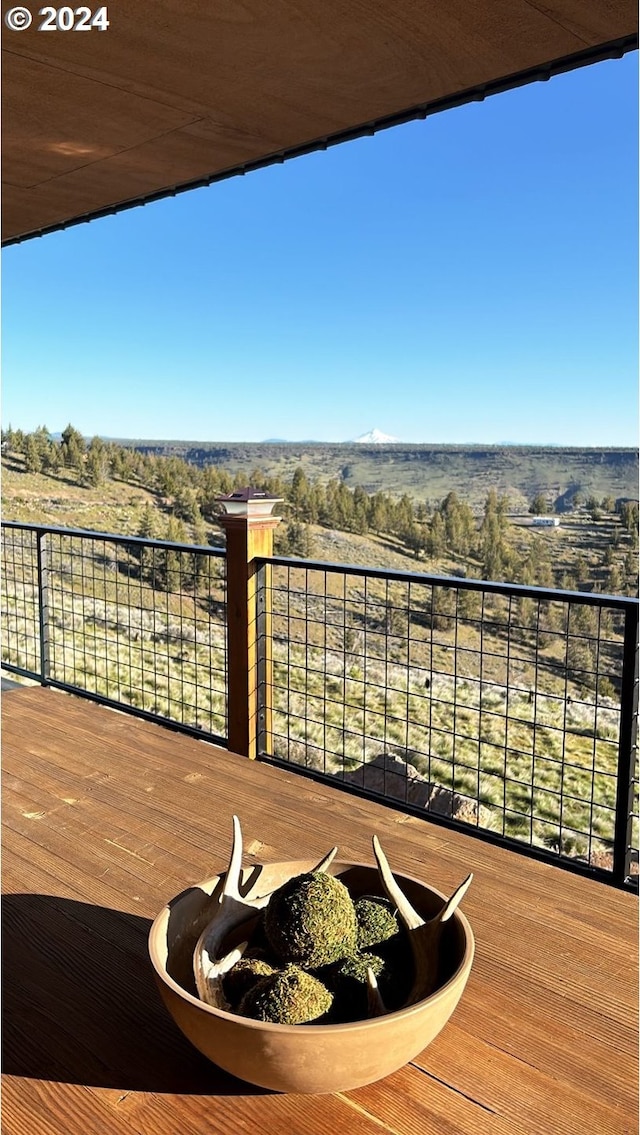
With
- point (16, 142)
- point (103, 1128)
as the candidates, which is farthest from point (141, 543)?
point (103, 1128)

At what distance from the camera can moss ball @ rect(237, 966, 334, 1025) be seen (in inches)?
30.3

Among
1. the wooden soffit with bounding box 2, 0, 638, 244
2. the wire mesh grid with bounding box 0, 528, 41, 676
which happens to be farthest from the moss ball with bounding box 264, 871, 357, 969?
the wire mesh grid with bounding box 0, 528, 41, 676

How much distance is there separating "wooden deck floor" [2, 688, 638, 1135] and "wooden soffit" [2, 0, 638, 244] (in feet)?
5.87

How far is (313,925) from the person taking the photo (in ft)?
2.76

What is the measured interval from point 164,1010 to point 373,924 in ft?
1.23

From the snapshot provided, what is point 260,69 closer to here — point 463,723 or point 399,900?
point 399,900

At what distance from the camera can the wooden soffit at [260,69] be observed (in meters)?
1.75

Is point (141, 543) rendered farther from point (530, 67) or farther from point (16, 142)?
point (530, 67)

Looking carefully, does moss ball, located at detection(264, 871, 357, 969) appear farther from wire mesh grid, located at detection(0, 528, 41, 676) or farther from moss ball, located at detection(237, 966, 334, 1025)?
wire mesh grid, located at detection(0, 528, 41, 676)

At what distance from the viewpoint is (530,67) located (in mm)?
1964

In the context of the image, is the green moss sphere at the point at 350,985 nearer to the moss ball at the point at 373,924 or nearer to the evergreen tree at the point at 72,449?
the moss ball at the point at 373,924

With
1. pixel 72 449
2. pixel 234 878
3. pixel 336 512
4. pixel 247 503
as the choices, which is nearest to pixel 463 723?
Answer: pixel 336 512

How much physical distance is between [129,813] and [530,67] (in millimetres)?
2052

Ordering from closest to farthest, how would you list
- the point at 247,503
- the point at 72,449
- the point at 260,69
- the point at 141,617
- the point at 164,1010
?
the point at 164,1010 < the point at 260,69 < the point at 247,503 < the point at 141,617 < the point at 72,449
